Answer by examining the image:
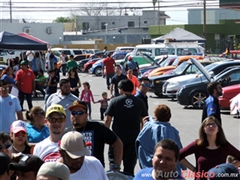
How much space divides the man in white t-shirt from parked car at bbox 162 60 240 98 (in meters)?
17.3

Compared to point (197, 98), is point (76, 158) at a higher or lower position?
higher

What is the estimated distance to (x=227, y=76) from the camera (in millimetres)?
21922

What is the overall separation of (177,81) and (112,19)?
90.3 meters

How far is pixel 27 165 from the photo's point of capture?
544 centimetres

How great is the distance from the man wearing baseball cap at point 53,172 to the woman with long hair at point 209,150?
8.47 feet

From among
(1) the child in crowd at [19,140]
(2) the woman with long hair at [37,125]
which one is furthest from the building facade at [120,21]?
(1) the child in crowd at [19,140]

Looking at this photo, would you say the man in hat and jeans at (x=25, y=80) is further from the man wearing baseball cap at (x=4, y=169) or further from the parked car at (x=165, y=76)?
the man wearing baseball cap at (x=4, y=169)

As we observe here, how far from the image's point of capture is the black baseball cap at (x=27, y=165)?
5.36 meters

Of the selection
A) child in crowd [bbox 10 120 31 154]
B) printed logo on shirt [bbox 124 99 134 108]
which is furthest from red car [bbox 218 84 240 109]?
child in crowd [bbox 10 120 31 154]

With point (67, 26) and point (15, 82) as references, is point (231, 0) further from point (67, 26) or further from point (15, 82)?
point (67, 26)

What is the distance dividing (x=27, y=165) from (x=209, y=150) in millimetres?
2651

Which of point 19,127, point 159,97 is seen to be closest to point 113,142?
point 19,127

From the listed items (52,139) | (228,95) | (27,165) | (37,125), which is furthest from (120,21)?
(27,165)

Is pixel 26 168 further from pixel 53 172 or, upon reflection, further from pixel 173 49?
pixel 173 49
